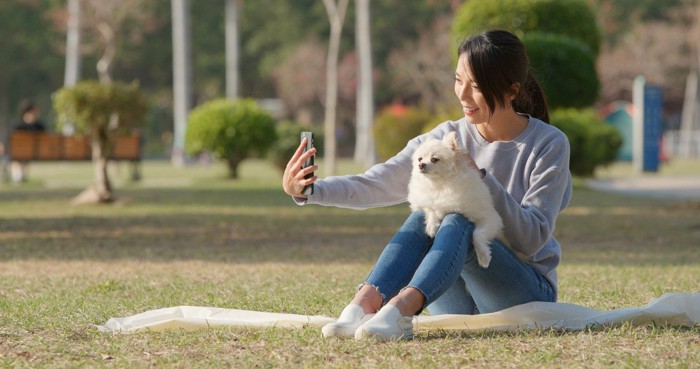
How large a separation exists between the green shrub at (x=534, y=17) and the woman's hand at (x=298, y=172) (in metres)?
16.9

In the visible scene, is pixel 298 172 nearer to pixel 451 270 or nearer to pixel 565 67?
pixel 451 270

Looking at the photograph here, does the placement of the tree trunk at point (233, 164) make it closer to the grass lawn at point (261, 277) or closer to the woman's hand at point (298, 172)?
the grass lawn at point (261, 277)

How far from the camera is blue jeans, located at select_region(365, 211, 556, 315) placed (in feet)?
16.7

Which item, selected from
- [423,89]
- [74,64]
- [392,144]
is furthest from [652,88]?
[423,89]

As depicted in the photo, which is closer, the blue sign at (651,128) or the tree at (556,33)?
the tree at (556,33)

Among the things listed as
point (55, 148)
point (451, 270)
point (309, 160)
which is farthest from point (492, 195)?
point (55, 148)

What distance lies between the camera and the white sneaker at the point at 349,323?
203 inches

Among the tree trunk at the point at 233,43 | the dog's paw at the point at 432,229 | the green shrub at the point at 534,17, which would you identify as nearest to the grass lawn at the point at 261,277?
the dog's paw at the point at 432,229

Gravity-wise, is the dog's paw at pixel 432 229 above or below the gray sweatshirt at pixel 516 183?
below

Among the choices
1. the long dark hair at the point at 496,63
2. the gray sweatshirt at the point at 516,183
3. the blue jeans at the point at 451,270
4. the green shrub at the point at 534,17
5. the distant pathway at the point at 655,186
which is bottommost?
the distant pathway at the point at 655,186

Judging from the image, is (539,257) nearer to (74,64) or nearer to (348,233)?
(348,233)

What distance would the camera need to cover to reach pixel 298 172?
525 cm

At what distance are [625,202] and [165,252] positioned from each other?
359 inches

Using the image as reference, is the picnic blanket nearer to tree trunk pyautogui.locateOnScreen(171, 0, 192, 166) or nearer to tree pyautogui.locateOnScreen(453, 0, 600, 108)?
tree pyautogui.locateOnScreen(453, 0, 600, 108)
